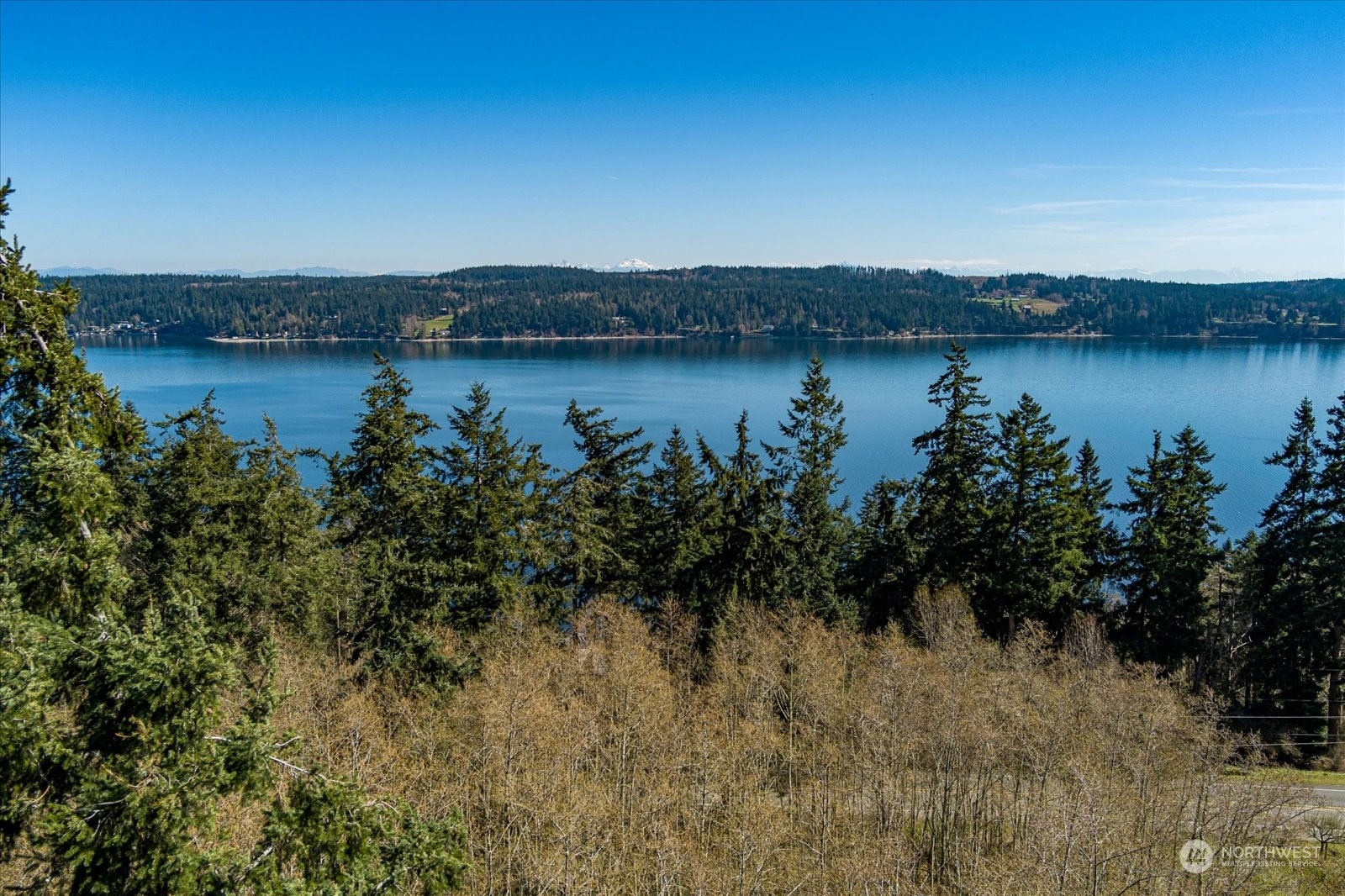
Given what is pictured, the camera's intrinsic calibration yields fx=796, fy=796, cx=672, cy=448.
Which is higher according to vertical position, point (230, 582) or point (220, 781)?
point (220, 781)

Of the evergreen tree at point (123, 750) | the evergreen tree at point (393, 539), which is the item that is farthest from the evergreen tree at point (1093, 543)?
the evergreen tree at point (123, 750)

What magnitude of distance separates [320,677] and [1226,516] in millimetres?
55490

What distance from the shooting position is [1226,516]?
5175cm

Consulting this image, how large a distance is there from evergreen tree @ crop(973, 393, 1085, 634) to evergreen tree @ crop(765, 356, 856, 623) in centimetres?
554

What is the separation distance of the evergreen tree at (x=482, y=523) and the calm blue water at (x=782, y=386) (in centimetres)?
3545

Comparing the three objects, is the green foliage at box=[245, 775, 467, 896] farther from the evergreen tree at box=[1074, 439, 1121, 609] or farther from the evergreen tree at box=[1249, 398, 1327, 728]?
the evergreen tree at box=[1249, 398, 1327, 728]

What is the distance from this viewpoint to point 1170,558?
1075 inches

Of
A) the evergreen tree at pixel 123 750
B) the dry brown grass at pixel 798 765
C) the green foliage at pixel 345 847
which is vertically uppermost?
the evergreen tree at pixel 123 750

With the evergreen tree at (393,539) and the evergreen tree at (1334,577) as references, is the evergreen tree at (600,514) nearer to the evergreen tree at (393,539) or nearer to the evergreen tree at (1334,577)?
the evergreen tree at (393,539)

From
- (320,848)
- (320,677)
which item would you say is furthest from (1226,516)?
(320,848)

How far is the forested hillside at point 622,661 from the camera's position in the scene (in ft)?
24.3

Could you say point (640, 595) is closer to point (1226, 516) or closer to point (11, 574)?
point (11, 574)

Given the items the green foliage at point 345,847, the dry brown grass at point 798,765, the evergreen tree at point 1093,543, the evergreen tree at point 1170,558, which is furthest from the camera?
the evergreen tree at point 1093,543

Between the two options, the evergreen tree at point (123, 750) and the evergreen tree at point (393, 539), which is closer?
the evergreen tree at point (123, 750)
